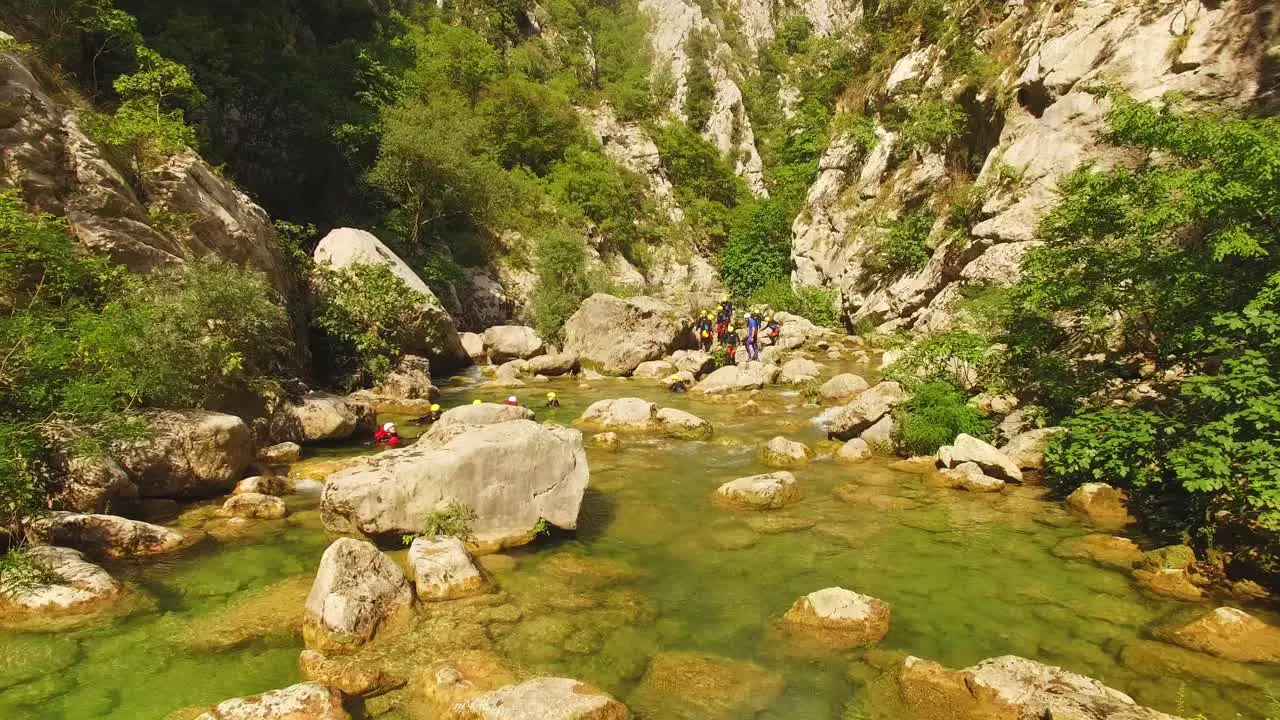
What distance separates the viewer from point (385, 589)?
24.6ft

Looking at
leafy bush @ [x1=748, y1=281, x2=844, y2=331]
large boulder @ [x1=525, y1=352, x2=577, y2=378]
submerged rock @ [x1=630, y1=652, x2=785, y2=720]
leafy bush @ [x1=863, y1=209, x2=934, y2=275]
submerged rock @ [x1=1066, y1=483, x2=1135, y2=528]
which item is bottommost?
submerged rock @ [x1=630, y1=652, x2=785, y2=720]

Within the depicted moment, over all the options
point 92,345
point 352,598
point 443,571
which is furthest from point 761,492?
point 92,345

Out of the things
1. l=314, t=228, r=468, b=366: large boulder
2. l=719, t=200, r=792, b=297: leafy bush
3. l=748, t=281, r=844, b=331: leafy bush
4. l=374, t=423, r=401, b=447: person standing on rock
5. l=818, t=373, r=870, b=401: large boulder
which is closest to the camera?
l=374, t=423, r=401, b=447: person standing on rock

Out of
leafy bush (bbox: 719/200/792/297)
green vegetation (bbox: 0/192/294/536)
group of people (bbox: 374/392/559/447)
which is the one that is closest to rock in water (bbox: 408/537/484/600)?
green vegetation (bbox: 0/192/294/536)

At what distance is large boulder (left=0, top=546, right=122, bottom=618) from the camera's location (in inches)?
283

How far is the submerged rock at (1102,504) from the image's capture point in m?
10.7

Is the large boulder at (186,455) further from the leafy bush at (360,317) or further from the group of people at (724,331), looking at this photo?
the group of people at (724,331)

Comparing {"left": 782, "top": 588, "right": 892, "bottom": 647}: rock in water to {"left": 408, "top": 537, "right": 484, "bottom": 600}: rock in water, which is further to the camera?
{"left": 408, "top": 537, "right": 484, "bottom": 600}: rock in water

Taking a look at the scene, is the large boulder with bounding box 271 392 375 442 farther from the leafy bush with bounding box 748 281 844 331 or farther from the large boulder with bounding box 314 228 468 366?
the leafy bush with bounding box 748 281 844 331

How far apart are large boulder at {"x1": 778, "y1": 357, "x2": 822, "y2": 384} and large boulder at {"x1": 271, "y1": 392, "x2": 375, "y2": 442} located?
1529cm

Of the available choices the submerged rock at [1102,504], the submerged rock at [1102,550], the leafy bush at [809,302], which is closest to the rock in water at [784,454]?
the submerged rock at [1102,504]

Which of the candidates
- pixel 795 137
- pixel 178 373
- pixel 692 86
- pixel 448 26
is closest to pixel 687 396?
pixel 178 373

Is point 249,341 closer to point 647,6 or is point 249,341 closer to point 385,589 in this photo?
point 385,589

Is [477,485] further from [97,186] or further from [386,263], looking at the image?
[386,263]
